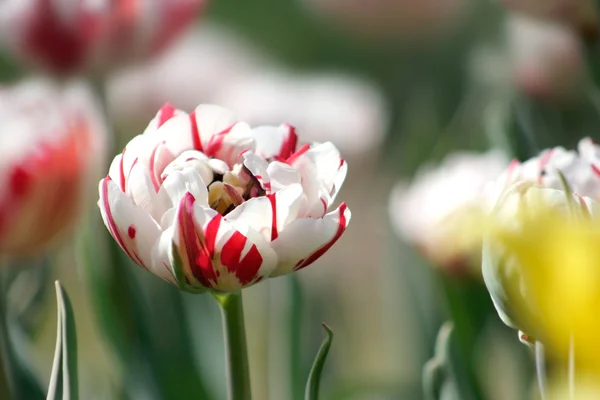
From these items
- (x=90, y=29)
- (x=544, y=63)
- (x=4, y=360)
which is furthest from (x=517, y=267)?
(x=544, y=63)

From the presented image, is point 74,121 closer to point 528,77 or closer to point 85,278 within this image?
point 85,278

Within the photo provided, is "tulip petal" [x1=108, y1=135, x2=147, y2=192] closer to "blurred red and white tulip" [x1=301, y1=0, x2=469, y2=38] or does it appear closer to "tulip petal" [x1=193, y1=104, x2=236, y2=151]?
"tulip petal" [x1=193, y1=104, x2=236, y2=151]

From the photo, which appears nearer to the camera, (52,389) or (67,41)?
(52,389)

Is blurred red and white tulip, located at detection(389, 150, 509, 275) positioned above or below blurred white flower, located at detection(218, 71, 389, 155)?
below

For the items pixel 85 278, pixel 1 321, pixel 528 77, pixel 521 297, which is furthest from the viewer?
pixel 528 77

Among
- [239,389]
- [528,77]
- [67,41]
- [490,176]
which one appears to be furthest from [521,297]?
[528,77]

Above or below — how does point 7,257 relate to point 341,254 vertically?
above

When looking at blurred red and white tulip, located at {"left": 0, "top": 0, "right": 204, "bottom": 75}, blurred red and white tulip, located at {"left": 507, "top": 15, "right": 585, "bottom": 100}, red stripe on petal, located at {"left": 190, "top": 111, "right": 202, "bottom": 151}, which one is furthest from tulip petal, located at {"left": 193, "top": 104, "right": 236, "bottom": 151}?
blurred red and white tulip, located at {"left": 507, "top": 15, "right": 585, "bottom": 100}
